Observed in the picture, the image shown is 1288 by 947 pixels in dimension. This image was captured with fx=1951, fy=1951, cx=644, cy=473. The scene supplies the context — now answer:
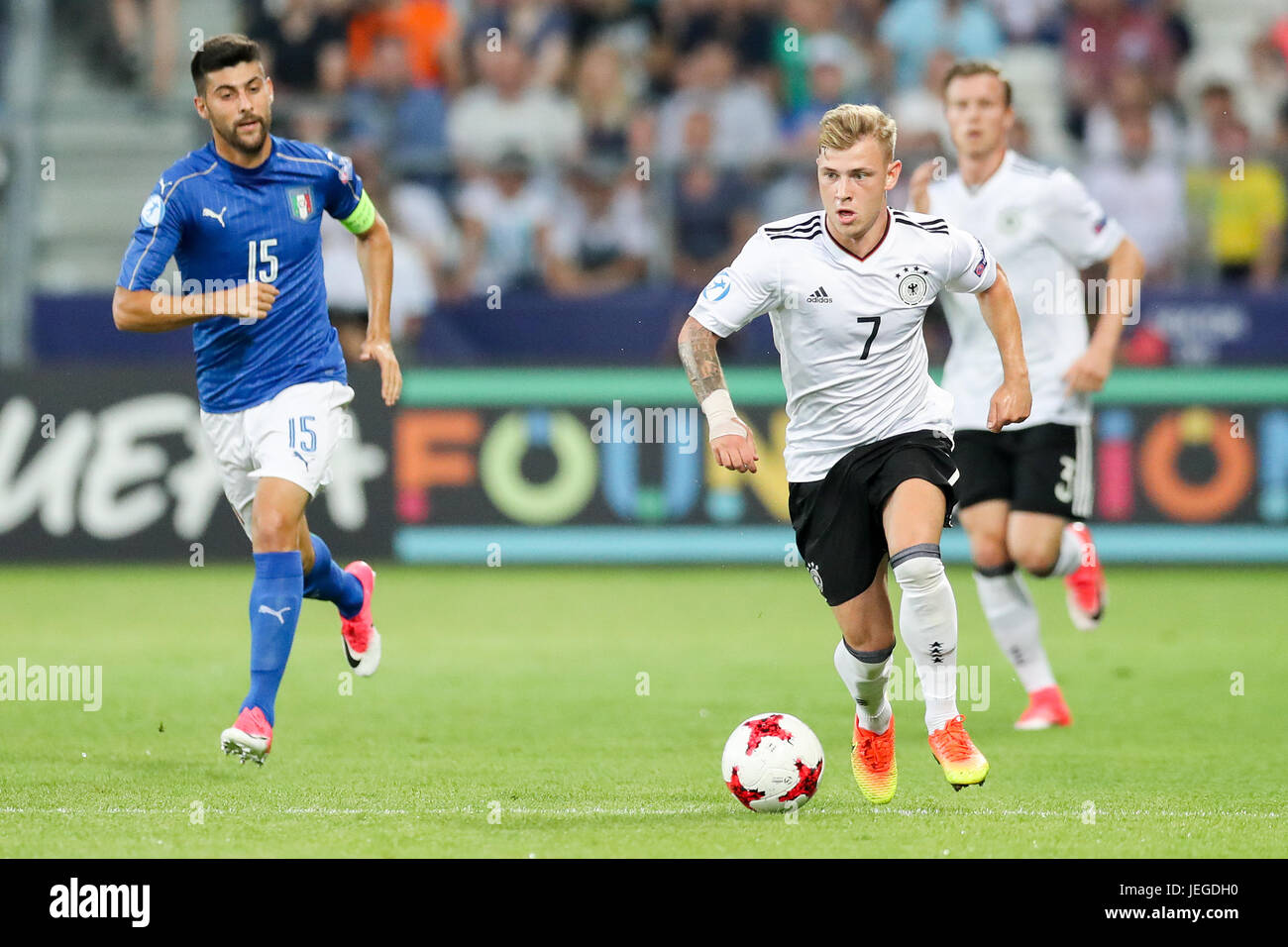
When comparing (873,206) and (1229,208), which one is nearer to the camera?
(873,206)

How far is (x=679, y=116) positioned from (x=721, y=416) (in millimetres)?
10873

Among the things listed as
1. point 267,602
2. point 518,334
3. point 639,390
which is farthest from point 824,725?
point 518,334

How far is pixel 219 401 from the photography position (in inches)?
297

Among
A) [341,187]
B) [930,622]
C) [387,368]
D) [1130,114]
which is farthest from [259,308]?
[1130,114]

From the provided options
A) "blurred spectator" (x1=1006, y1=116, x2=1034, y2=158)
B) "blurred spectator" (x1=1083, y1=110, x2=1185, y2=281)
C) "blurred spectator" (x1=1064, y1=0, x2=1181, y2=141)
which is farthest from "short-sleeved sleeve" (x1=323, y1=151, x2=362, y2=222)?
"blurred spectator" (x1=1064, y1=0, x2=1181, y2=141)

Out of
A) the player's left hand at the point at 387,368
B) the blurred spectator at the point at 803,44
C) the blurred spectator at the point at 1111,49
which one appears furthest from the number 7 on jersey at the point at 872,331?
the blurred spectator at the point at 1111,49

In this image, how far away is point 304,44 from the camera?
1677 centimetres

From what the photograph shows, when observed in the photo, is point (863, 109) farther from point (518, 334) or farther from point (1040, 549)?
point (518, 334)

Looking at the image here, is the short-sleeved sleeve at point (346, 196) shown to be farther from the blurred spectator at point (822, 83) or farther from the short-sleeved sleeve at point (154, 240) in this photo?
the blurred spectator at point (822, 83)

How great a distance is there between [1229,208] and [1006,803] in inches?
399

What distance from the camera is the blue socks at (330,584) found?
8.02 meters

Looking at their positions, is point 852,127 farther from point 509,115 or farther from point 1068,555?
point 509,115

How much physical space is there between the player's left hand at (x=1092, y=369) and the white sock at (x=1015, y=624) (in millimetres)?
869

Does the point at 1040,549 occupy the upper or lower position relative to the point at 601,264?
lower
